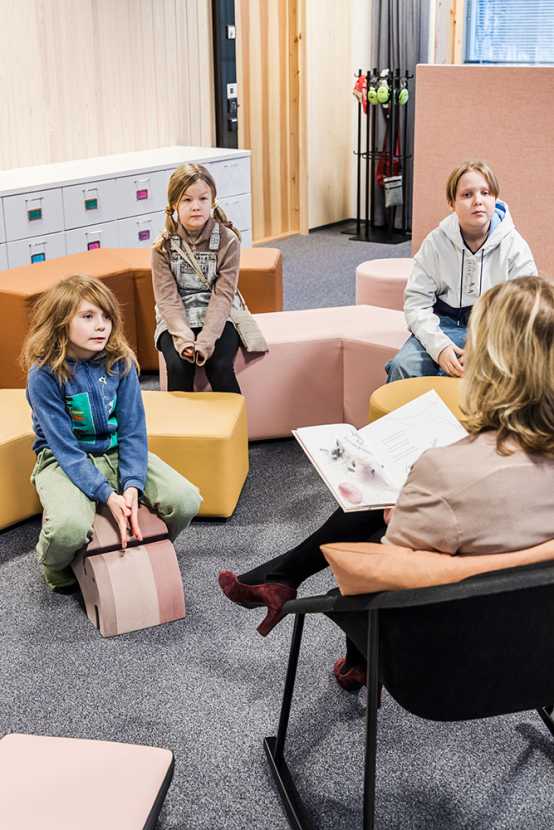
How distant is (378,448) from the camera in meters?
2.45

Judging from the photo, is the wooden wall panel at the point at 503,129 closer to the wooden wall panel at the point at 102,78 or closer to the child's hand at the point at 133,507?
the wooden wall panel at the point at 102,78

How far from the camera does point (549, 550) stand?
1681 millimetres

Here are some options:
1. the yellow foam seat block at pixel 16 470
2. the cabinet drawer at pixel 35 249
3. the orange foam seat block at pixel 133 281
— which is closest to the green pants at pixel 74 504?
the yellow foam seat block at pixel 16 470

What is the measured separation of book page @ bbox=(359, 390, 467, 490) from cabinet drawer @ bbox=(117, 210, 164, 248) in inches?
151

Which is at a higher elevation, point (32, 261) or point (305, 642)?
point (32, 261)

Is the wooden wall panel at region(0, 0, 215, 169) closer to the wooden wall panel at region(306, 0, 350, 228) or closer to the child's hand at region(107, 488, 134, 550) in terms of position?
the wooden wall panel at region(306, 0, 350, 228)

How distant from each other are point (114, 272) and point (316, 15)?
415 cm

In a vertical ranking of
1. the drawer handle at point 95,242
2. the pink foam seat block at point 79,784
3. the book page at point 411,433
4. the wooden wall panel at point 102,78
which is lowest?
the pink foam seat block at point 79,784

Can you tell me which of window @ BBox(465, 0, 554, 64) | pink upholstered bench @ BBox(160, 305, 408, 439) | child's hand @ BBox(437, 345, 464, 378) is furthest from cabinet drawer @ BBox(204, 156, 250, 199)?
child's hand @ BBox(437, 345, 464, 378)

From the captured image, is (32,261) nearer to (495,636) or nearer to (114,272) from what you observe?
(114,272)

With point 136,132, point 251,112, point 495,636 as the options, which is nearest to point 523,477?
point 495,636

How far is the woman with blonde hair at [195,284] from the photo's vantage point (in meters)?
3.85

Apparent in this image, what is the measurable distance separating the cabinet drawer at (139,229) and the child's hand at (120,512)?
3.38 metres

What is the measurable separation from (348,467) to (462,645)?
736 mm
